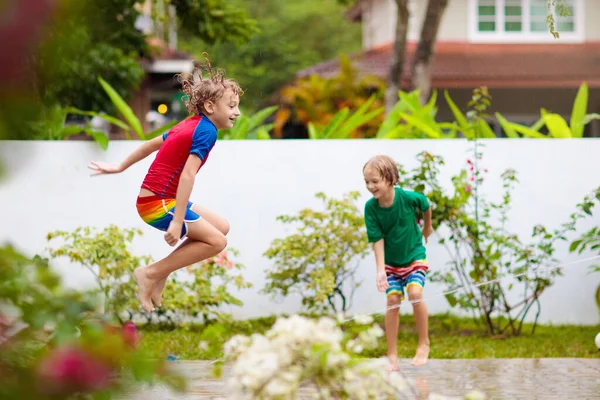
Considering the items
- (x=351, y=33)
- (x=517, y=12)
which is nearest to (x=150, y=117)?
(x=517, y=12)

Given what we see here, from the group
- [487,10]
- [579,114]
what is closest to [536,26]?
[487,10]

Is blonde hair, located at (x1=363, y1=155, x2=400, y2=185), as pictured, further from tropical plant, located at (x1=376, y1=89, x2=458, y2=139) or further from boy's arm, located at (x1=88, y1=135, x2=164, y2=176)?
tropical plant, located at (x1=376, y1=89, x2=458, y2=139)

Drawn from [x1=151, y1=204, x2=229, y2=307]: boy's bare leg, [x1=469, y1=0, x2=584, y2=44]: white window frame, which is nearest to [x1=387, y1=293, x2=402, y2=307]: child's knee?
[x1=151, y1=204, x2=229, y2=307]: boy's bare leg

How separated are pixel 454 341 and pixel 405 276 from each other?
1.44m

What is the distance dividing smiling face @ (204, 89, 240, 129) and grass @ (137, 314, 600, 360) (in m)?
1.64

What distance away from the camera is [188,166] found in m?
4.01

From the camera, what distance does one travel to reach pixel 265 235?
295 inches

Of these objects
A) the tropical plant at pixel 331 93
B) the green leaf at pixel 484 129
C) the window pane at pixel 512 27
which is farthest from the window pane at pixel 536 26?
the green leaf at pixel 484 129

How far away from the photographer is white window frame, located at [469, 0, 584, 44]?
20516 millimetres

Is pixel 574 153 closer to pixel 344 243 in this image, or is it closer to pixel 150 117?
pixel 344 243

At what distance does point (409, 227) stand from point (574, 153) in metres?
2.86

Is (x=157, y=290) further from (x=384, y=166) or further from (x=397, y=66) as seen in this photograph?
(x=397, y=66)

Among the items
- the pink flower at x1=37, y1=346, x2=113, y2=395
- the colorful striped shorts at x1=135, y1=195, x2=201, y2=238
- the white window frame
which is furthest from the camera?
the white window frame

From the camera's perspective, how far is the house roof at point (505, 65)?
1919cm
